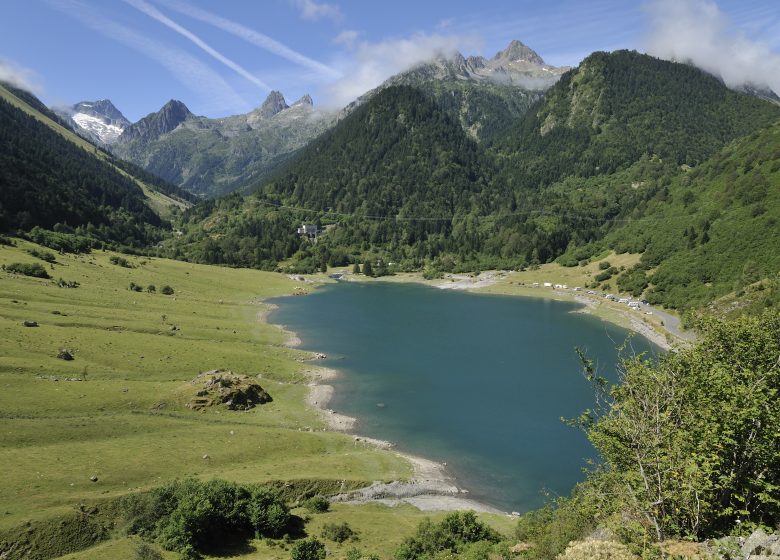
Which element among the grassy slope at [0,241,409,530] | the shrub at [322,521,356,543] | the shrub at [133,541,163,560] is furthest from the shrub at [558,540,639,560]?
the grassy slope at [0,241,409,530]

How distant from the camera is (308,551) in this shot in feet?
114

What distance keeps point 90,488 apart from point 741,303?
13234cm

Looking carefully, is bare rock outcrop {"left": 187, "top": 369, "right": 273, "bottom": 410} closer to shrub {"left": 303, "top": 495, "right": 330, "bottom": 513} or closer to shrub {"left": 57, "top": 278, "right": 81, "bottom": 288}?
shrub {"left": 303, "top": 495, "right": 330, "bottom": 513}

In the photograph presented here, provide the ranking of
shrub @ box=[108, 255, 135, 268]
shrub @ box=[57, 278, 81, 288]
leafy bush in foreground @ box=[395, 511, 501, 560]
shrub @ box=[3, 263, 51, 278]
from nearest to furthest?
leafy bush in foreground @ box=[395, 511, 501, 560] < shrub @ box=[3, 263, 51, 278] < shrub @ box=[57, 278, 81, 288] < shrub @ box=[108, 255, 135, 268]

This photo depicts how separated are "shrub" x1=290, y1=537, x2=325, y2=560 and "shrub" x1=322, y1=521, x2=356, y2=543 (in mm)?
2599

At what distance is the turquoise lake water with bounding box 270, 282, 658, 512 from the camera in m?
59.0

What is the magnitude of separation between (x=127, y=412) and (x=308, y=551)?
1491 inches

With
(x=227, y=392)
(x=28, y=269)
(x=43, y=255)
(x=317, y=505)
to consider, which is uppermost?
(x=43, y=255)

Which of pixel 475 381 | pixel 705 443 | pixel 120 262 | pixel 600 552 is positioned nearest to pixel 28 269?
pixel 120 262

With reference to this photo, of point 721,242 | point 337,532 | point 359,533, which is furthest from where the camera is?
point 721,242

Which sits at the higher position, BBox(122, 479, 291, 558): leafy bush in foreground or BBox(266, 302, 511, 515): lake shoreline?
BBox(122, 479, 291, 558): leafy bush in foreground

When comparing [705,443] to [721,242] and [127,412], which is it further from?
[721,242]

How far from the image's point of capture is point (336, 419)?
69.7 m

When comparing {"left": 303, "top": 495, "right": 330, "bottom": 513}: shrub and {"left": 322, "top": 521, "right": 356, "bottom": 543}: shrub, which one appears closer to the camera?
→ {"left": 322, "top": 521, "right": 356, "bottom": 543}: shrub
